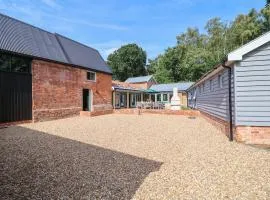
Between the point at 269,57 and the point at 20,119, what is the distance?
13.6 metres

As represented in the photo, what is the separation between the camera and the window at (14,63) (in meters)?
14.3

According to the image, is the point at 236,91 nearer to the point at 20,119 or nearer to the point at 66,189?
the point at 66,189

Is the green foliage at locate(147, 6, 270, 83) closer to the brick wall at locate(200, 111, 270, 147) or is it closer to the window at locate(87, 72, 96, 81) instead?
the window at locate(87, 72, 96, 81)

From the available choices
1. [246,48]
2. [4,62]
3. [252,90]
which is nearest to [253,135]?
[252,90]

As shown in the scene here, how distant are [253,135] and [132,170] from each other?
5173 mm

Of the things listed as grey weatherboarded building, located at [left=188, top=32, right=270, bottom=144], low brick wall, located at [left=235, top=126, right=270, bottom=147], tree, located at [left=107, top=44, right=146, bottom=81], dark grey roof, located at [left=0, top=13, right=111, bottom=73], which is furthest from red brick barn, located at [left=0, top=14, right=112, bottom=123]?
tree, located at [left=107, top=44, right=146, bottom=81]

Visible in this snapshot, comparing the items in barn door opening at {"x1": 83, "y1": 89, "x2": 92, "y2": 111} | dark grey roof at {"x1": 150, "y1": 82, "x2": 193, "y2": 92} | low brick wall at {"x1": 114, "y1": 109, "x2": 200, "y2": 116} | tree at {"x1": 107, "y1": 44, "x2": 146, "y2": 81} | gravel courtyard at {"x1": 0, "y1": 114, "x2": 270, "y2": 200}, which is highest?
tree at {"x1": 107, "y1": 44, "x2": 146, "y2": 81}

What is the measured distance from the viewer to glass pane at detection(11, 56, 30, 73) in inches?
589

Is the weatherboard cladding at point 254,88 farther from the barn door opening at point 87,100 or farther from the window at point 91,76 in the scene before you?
the barn door opening at point 87,100

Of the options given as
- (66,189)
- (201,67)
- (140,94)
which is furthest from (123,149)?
(201,67)

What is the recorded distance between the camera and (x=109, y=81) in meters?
27.4

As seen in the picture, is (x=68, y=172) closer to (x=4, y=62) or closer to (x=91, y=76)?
(x=4, y=62)

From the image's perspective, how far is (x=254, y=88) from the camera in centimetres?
905

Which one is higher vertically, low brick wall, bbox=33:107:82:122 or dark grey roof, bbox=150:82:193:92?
dark grey roof, bbox=150:82:193:92
